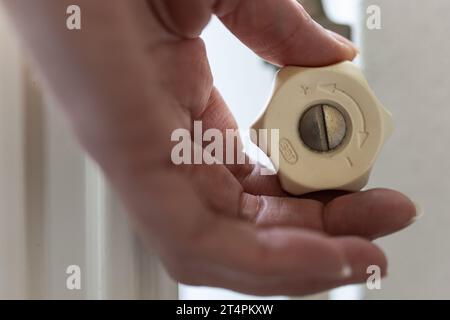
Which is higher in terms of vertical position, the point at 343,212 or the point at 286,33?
the point at 286,33

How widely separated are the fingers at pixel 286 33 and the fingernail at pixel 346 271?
171 millimetres

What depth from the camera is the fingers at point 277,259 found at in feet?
0.95

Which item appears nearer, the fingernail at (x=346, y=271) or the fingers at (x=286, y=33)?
the fingernail at (x=346, y=271)

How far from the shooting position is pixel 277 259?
290 mm

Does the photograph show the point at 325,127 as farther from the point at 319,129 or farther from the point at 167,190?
the point at 167,190

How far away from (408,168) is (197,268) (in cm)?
38

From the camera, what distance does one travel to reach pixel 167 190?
0.98 ft

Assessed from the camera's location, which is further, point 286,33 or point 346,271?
point 286,33

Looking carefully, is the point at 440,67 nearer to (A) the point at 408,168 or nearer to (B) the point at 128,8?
(A) the point at 408,168

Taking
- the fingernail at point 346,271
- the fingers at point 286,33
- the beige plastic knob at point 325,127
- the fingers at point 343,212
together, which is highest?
the fingers at point 286,33

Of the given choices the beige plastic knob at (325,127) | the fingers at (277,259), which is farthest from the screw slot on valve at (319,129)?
the fingers at (277,259)

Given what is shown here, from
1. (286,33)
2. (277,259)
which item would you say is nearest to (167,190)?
(277,259)

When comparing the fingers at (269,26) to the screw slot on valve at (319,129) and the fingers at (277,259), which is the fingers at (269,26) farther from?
the fingers at (277,259)

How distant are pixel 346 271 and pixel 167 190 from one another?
0.10 meters
